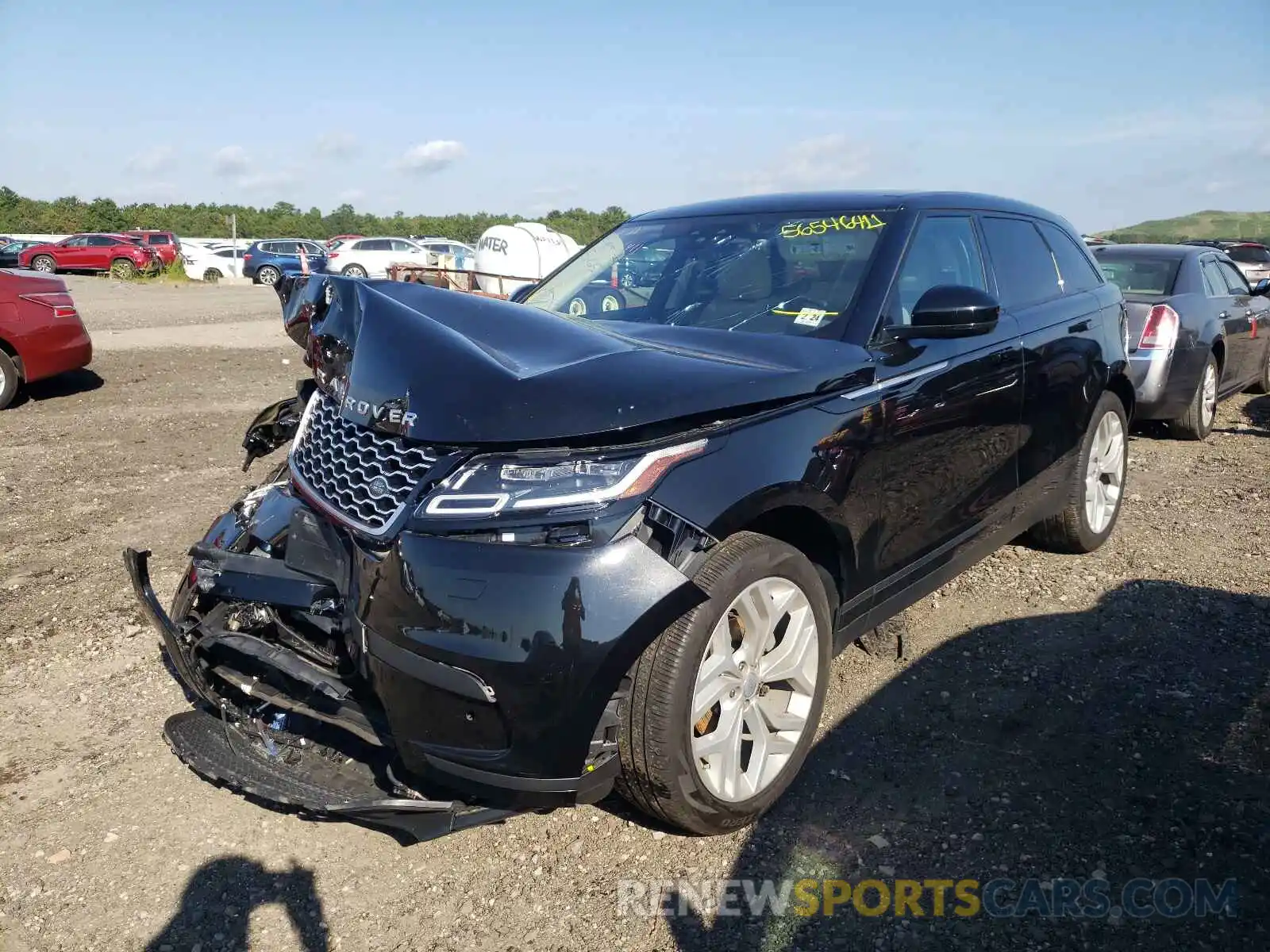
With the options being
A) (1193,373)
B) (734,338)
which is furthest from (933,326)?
(1193,373)

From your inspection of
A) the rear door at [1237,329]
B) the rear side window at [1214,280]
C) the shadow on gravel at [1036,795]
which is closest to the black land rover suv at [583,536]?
the shadow on gravel at [1036,795]

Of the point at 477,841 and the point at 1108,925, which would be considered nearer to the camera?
the point at 1108,925

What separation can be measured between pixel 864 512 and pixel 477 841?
154cm

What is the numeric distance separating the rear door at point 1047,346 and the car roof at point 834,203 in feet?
0.41

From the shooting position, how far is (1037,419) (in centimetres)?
410

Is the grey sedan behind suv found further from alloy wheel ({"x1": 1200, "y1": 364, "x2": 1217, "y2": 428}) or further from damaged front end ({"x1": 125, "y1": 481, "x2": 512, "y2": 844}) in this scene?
damaged front end ({"x1": 125, "y1": 481, "x2": 512, "y2": 844})

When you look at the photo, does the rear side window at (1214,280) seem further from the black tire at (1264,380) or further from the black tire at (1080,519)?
the black tire at (1080,519)

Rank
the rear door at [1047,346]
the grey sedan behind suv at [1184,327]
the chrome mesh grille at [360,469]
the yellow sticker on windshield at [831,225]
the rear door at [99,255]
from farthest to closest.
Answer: the rear door at [99,255]
the grey sedan behind suv at [1184,327]
the rear door at [1047,346]
the yellow sticker on windshield at [831,225]
the chrome mesh grille at [360,469]

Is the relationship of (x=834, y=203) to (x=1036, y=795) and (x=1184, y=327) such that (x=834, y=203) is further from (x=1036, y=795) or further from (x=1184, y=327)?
(x=1184, y=327)

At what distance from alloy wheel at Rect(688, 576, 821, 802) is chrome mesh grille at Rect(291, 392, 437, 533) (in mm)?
889

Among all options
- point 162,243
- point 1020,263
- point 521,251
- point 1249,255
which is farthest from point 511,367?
point 162,243

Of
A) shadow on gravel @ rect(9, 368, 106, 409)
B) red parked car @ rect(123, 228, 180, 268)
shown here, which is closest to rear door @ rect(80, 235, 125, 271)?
red parked car @ rect(123, 228, 180, 268)

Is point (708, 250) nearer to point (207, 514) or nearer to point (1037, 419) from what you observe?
point (1037, 419)

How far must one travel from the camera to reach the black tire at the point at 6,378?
28.3ft
